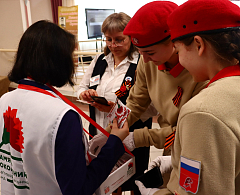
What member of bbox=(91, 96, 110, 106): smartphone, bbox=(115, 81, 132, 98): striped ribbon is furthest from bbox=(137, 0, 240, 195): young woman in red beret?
bbox=(115, 81, 132, 98): striped ribbon

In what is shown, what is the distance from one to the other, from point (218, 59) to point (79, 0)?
9117 mm

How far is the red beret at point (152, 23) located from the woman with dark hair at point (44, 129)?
1.17 ft

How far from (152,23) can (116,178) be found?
0.84 metres

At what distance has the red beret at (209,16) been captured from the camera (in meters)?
0.69

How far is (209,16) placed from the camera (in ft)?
2.29

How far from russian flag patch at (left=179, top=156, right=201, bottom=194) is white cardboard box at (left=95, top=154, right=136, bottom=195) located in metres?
0.47

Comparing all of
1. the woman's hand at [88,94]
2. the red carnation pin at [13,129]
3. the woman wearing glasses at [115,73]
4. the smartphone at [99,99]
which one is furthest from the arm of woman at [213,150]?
the woman's hand at [88,94]

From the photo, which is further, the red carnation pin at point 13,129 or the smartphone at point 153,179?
the smartphone at point 153,179

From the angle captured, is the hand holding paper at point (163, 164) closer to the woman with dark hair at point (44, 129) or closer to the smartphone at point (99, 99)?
the woman with dark hair at point (44, 129)

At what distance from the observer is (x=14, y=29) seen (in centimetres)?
704

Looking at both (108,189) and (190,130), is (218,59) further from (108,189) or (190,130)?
(108,189)

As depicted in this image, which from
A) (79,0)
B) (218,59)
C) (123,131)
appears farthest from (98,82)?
(79,0)

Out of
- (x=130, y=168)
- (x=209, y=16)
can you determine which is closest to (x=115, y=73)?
(x=130, y=168)

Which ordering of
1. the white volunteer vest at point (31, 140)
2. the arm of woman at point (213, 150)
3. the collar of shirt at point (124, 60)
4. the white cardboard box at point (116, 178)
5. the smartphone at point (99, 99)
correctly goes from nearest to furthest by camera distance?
the arm of woman at point (213, 150) → the white volunteer vest at point (31, 140) → the white cardboard box at point (116, 178) → the smartphone at point (99, 99) → the collar of shirt at point (124, 60)
